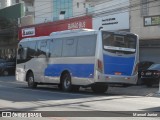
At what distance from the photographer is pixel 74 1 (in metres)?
64.7

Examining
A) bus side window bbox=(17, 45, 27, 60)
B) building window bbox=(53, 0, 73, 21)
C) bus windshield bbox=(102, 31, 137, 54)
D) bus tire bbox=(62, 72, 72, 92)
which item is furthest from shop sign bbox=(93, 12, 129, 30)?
building window bbox=(53, 0, 73, 21)

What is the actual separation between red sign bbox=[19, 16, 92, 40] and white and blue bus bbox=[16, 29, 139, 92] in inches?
522

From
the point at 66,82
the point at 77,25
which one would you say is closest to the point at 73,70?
the point at 66,82

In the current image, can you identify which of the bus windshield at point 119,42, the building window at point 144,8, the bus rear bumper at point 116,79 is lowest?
the bus rear bumper at point 116,79

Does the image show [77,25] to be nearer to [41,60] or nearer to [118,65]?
[41,60]

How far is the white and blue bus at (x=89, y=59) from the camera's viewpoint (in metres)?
21.0

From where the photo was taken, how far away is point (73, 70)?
2272 cm

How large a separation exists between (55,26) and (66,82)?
68.4 ft

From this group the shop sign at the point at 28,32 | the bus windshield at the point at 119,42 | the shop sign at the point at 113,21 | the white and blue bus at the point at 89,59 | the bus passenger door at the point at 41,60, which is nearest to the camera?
the white and blue bus at the point at 89,59

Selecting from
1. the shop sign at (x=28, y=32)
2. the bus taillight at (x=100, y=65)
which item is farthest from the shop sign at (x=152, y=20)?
the shop sign at (x=28, y=32)

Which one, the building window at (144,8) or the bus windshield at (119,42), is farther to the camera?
the building window at (144,8)

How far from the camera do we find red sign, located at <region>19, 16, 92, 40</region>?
38812 mm

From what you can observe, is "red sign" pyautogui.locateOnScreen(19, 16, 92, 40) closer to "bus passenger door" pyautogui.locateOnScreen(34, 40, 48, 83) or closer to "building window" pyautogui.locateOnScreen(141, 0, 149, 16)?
"building window" pyautogui.locateOnScreen(141, 0, 149, 16)

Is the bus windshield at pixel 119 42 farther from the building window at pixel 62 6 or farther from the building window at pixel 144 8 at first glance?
the building window at pixel 62 6
